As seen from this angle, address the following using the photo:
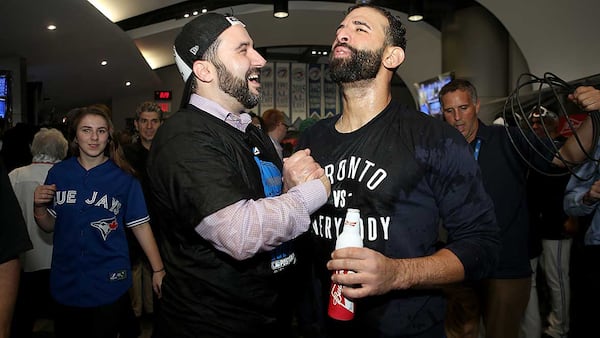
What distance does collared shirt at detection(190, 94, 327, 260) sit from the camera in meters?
1.26

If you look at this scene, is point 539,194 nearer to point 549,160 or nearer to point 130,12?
point 549,160

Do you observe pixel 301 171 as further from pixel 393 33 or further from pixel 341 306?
pixel 393 33

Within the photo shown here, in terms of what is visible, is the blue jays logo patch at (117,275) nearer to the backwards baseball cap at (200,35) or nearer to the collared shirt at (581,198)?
the backwards baseball cap at (200,35)

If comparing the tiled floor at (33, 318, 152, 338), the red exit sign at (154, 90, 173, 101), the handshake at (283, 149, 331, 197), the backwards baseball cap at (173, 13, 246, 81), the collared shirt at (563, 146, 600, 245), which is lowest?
the tiled floor at (33, 318, 152, 338)

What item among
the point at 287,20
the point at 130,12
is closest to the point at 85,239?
the point at 130,12

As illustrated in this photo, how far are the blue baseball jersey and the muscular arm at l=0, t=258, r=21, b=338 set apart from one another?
3.63 feet

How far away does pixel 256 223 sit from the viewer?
1.26 m

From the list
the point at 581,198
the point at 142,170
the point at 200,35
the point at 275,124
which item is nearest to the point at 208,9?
the point at 275,124

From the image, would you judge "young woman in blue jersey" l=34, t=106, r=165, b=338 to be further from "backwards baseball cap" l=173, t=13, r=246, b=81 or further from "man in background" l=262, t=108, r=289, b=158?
"man in background" l=262, t=108, r=289, b=158

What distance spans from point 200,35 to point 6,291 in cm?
105

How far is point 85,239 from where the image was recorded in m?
2.46

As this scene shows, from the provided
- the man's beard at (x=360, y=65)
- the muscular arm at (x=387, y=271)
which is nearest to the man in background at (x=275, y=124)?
the man's beard at (x=360, y=65)

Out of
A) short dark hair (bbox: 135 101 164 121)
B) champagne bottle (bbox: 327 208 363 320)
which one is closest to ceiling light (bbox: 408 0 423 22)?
short dark hair (bbox: 135 101 164 121)

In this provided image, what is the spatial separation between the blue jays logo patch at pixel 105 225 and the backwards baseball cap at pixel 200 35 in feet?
4.04
